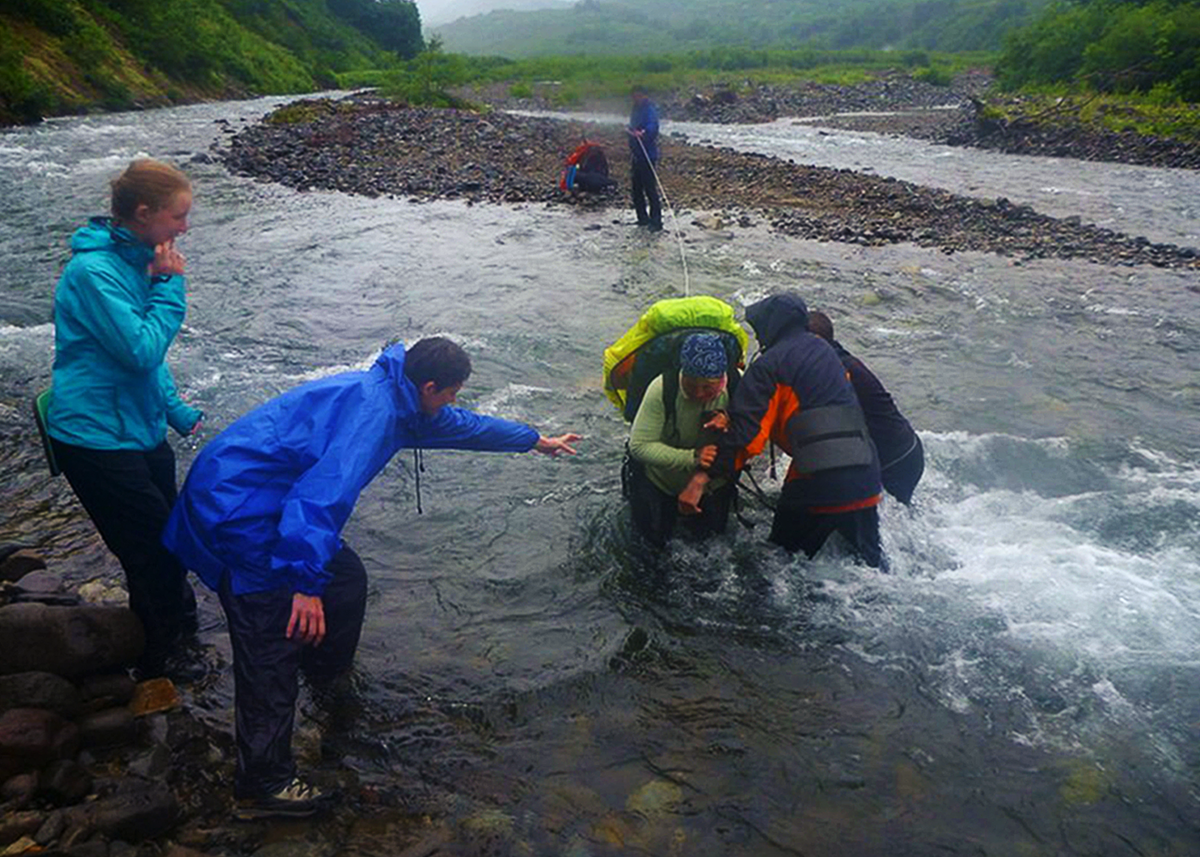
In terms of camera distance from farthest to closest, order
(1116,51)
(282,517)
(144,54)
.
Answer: (144,54)
(1116,51)
(282,517)

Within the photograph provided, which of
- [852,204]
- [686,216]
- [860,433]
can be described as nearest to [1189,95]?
[852,204]

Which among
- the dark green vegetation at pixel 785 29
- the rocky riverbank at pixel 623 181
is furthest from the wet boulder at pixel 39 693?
the dark green vegetation at pixel 785 29

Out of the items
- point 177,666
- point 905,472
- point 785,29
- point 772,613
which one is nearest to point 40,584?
point 177,666

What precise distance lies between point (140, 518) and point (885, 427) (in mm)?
4544

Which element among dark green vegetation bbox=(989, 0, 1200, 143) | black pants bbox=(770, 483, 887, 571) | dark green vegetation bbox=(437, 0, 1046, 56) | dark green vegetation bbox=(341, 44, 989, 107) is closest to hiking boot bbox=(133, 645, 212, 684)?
black pants bbox=(770, 483, 887, 571)

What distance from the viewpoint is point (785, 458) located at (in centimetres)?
795

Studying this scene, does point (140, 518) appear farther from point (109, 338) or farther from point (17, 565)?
point (17, 565)

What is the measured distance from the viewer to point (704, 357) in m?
4.94

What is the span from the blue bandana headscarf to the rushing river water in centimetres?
165

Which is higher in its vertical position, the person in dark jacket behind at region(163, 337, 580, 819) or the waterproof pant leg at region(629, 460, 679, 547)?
the person in dark jacket behind at region(163, 337, 580, 819)

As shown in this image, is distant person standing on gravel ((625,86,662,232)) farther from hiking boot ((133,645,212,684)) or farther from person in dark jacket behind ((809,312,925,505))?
hiking boot ((133,645,212,684))

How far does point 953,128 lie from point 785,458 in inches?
1228

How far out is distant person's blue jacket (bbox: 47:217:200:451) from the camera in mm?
3666

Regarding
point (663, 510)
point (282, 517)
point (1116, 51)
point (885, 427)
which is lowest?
point (663, 510)
